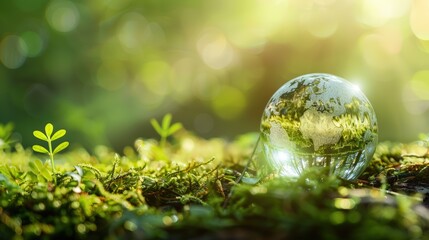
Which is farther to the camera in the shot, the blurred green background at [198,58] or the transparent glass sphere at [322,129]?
the blurred green background at [198,58]

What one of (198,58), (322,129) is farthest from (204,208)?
(198,58)

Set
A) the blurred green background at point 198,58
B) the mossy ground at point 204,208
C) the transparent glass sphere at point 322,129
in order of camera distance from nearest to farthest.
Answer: the mossy ground at point 204,208
the transparent glass sphere at point 322,129
the blurred green background at point 198,58

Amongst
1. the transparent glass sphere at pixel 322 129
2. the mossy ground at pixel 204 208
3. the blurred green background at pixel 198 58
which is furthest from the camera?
the blurred green background at pixel 198 58

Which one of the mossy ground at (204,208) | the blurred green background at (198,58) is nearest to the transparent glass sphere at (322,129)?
the mossy ground at (204,208)

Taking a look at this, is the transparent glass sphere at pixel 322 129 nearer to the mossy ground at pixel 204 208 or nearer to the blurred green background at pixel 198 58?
the mossy ground at pixel 204 208

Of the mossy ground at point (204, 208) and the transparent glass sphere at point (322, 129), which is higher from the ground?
the transparent glass sphere at point (322, 129)

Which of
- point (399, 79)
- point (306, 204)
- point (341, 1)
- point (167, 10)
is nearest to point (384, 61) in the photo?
point (399, 79)

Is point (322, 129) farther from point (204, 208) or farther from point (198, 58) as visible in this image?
point (198, 58)
